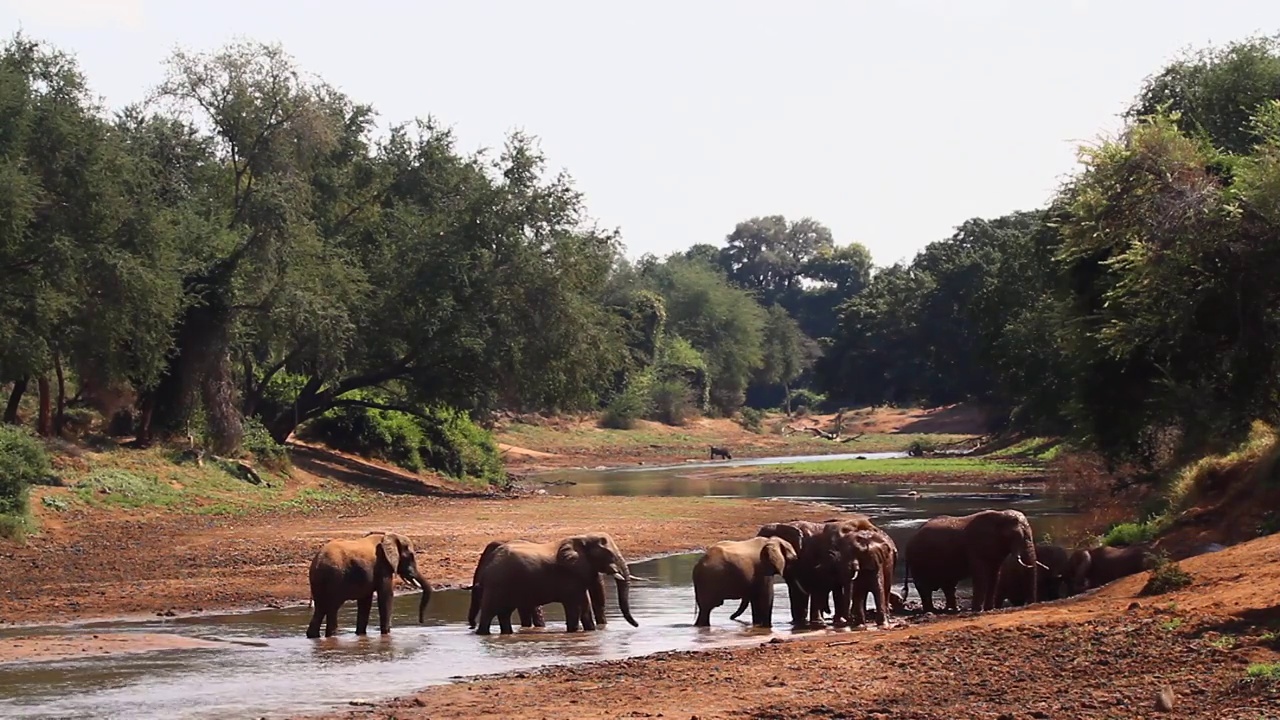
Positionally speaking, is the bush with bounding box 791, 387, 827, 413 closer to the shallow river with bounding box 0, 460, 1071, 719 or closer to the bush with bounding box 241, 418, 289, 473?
the bush with bounding box 241, 418, 289, 473

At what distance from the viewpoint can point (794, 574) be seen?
22.7 metres

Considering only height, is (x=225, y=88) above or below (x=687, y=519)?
above

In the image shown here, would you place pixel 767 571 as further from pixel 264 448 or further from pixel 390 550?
pixel 264 448

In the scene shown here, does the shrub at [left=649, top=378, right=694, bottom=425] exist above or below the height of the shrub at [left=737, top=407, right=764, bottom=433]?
above

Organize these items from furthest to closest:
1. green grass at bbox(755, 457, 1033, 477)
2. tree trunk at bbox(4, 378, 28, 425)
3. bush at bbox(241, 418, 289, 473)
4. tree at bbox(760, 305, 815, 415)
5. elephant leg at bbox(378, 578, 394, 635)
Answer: tree at bbox(760, 305, 815, 415) → green grass at bbox(755, 457, 1033, 477) → bush at bbox(241, 418, 289, 473) → tree trunk at bbox(4, 378, 28, 425) → elephant leg at bbox(378, 578, 394, 635)

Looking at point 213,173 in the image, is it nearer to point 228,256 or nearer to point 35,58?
point 228,256

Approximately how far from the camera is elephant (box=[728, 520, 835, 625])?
2252 cm

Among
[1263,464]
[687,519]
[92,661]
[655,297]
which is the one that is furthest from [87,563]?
[655,297]

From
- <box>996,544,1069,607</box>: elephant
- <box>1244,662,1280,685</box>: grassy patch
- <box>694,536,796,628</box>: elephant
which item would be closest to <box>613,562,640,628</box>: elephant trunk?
<box>694,536,796,628</box>: elephant

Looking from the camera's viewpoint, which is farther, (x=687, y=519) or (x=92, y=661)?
(x=687, y=519)

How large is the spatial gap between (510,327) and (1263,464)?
98.5 feet

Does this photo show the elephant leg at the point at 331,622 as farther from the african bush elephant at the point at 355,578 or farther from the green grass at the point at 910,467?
the green grass at the point at 910,467

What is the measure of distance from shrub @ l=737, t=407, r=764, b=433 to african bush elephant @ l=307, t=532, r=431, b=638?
9001cm

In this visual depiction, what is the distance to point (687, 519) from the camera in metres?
40.0
